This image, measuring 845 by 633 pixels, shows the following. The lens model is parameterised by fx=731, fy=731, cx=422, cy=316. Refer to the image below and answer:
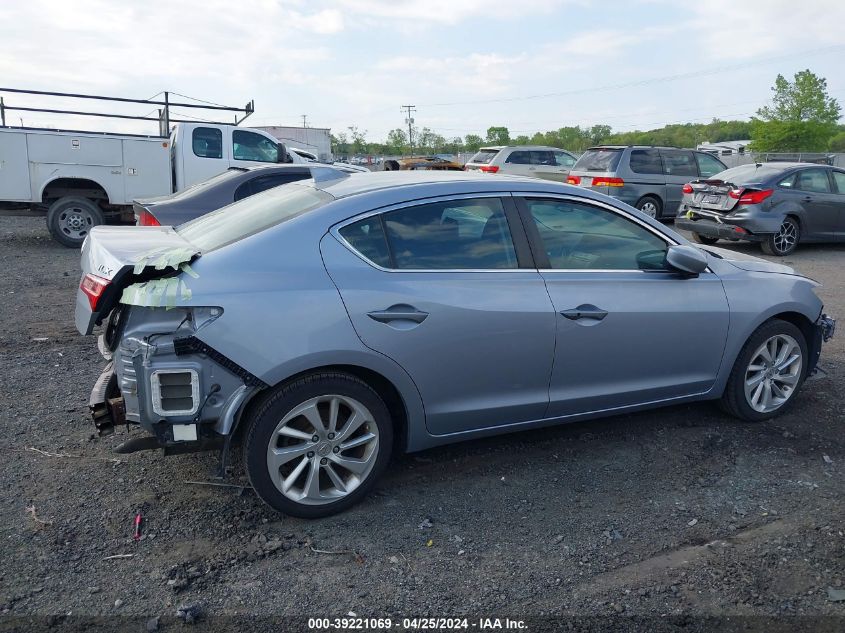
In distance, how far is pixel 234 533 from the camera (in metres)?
3.55

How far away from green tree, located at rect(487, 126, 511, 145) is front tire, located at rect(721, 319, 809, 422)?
86055mm

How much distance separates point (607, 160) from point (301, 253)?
12892mm

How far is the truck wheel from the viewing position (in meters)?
12.1

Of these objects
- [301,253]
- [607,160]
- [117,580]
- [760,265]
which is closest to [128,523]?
[117,580]

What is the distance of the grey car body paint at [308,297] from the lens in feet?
11.1

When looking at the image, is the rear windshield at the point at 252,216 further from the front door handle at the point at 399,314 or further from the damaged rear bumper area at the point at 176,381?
the front door handle at the point at 399,314

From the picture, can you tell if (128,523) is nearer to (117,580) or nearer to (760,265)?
(117,580)

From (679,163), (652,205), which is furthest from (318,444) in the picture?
(679,163)

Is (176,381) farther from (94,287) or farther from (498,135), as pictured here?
(498,135)

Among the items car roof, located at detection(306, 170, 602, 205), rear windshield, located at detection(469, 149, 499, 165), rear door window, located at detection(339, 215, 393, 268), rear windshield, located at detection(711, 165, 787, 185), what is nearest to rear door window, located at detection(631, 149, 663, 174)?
rear windshield, located at detection(711, 165, 787, 185)

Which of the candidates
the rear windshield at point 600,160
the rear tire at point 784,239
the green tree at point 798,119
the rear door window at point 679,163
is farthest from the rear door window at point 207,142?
the green tree at point 798,119

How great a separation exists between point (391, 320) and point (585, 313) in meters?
1.17

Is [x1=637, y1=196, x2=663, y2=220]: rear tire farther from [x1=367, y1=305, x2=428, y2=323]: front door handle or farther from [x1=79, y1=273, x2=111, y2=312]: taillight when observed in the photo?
[x1=79, y1=273, x2=111, y2=312]: taillight

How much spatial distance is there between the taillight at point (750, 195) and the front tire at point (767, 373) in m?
7.54
